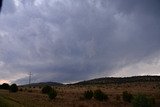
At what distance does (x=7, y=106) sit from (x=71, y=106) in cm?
2555

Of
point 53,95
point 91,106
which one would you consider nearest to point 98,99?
point 53,95

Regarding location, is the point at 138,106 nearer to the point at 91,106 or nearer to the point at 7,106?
the point at 91,106

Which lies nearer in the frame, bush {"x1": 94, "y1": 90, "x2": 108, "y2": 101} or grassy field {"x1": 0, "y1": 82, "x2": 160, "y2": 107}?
grassy field {"x1": 0, "y1": 82, "x2": 160, "y2": 107}

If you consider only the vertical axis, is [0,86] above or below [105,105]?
above

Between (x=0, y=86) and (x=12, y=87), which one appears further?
(x=0, y=86)

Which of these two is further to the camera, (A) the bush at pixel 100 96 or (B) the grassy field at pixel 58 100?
(A) the bush at pixel 100 96

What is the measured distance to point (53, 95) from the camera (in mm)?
76812

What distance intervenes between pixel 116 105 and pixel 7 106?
37.2m

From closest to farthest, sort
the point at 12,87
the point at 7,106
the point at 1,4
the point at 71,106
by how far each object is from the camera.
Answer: the point at 1,4, the point at 7,106, the point at 71,106, the point at 12,87

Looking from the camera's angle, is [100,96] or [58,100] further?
[100,96]

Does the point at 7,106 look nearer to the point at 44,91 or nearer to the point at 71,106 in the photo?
the point at 71,106

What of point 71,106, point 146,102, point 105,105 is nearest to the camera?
point 146,102

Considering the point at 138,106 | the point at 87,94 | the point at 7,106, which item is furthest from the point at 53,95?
the point at 7,106

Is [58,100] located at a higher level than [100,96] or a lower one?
lower
